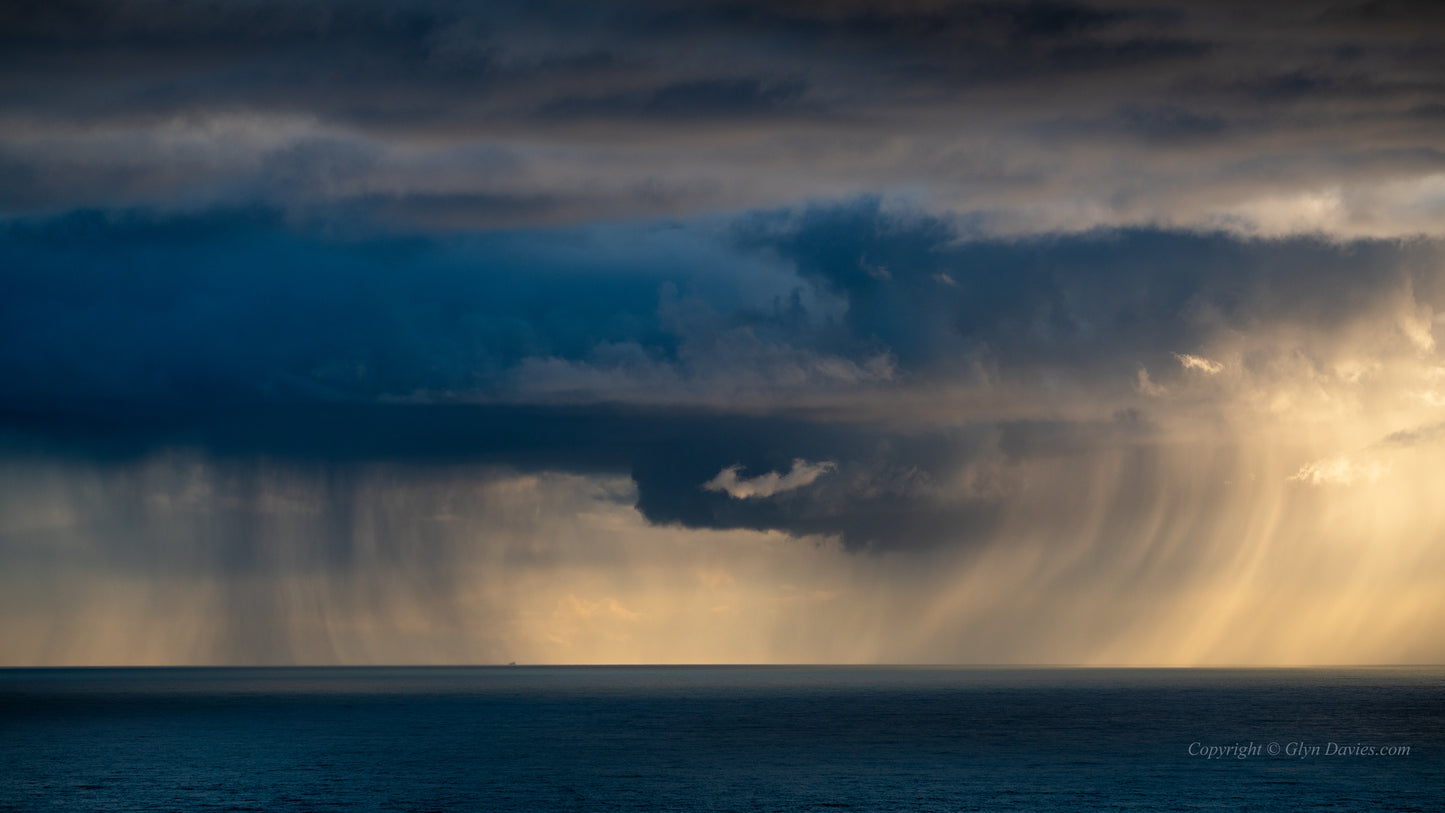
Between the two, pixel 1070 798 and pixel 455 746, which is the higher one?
pixel 455 746

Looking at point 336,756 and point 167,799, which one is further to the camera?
point 336,756

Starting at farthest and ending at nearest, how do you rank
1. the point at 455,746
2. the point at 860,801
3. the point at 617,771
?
the point at 455,746, the point at 617,771, the point at 860,801

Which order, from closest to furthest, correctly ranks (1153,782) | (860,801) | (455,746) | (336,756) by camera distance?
(860,801) < (1153,782) < (336,756) < (455,746)

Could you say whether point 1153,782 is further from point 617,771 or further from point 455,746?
point 455,746

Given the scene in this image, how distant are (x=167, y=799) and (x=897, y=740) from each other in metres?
103

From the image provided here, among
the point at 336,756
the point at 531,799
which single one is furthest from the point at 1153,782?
the point at 336,756

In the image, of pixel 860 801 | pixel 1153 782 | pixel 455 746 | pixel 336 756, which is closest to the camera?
pixel 860 801

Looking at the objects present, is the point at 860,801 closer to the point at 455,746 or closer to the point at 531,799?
the point at 531,799

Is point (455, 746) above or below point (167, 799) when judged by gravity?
above

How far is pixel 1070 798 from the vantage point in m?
121

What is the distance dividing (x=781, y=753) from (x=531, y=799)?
57689 mm

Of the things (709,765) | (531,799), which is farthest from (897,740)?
(531,799)

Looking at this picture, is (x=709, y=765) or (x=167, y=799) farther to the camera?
(x=709, y=765)

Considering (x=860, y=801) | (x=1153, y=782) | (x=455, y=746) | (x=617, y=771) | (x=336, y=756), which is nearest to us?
(x=860, y=801)
